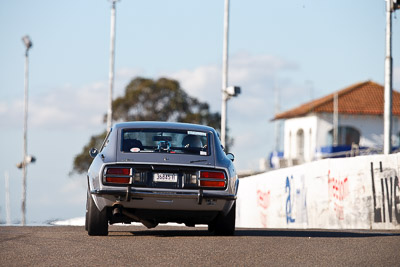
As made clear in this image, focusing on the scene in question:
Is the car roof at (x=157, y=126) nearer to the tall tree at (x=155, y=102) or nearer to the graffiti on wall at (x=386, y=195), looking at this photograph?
the graffiti on wall at (x=386, y=195)

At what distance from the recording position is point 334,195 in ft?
70.0

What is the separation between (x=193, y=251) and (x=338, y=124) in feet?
195

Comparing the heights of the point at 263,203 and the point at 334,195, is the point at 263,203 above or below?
below

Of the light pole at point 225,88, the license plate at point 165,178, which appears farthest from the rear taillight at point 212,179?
the light pole at point 225,88

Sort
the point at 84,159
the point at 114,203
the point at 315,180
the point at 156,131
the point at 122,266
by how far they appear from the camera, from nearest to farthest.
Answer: the point at 122,266
the point at 114,203
the point at 156,131
the point at 315,180
the point at 84,159

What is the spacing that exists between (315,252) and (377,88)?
66418 mm

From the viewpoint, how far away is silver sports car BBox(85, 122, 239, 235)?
1227 centimetres

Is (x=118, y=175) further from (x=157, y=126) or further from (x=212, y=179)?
(x=157, y=126)

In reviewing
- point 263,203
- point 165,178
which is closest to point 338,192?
point 263,203

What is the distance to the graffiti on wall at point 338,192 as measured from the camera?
20.6m

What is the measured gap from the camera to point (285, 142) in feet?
237

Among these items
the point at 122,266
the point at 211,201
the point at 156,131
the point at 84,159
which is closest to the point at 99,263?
the point at 122,266

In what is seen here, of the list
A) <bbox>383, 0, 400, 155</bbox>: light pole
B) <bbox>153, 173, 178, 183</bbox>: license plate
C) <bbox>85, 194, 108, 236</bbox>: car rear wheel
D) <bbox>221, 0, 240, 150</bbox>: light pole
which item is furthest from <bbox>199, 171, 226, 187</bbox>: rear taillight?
<bbox>221, 0, 240, 150</bbox>: light pole

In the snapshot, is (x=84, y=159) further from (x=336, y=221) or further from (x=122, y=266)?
(x=122, y=266)
